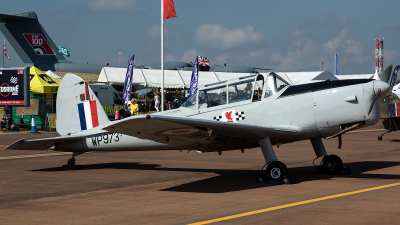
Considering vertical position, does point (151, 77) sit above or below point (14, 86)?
above

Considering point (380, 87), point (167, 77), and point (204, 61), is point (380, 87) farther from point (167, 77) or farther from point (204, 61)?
point (204, 61)

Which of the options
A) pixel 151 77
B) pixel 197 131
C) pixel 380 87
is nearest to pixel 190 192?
pixel 197 131

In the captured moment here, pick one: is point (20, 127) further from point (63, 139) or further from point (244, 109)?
point (244, 109)

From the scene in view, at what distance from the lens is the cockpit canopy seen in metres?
11.5

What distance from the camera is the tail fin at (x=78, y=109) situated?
13.6 meters

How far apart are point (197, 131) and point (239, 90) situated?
1.55 m

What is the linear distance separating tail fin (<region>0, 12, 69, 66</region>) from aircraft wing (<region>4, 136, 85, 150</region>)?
133 feet

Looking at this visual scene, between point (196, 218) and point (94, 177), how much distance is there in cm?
528

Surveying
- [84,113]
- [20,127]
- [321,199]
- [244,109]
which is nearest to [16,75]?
[20,127]

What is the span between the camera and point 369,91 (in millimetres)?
10641

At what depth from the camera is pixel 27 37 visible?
55.3 m

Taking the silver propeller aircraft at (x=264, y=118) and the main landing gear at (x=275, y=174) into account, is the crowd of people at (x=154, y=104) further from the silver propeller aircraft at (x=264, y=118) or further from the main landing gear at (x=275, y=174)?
the main landing gear at (x=275, y=174)

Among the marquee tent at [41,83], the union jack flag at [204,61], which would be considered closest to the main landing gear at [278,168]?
the marquee tent at [41,83]

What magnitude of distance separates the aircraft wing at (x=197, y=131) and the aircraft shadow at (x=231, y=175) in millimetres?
731
